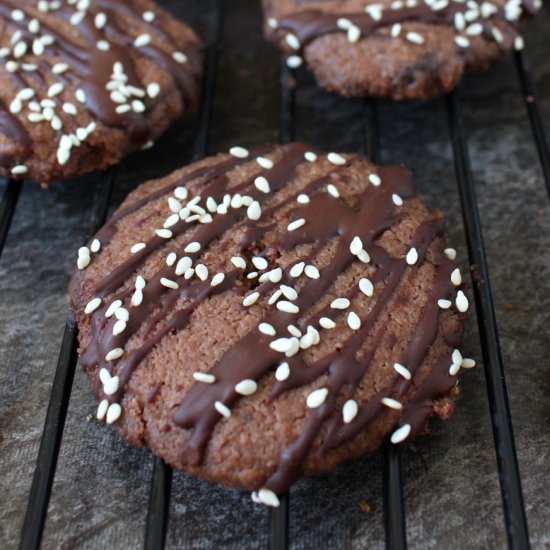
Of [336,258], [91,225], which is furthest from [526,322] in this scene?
[91,225]

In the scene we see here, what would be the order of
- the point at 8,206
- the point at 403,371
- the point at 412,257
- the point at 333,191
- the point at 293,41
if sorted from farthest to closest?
1. the point at 293,41
2. the point at 8,206
3. the point at 333,191
4. the point at 412,257
5. the point at 403,371

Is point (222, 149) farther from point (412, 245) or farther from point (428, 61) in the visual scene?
point (412, 245)

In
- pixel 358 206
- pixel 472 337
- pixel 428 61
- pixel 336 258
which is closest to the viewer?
pixel 336 258

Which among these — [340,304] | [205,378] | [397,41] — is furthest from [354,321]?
[397,41]

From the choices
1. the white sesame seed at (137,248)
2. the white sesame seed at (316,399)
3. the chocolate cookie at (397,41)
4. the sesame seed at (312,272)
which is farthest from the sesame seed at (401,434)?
the chocolate cookie at (397,41)

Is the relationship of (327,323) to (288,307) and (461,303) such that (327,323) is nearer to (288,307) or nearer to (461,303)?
(288,307)

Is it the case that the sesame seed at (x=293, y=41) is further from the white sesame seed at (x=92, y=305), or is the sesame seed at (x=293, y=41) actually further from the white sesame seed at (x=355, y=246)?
the white sesame seed at (x=92, y=305)
